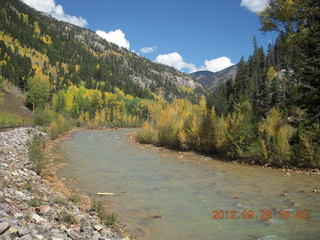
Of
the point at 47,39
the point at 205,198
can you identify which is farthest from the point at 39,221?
the point at 47,39

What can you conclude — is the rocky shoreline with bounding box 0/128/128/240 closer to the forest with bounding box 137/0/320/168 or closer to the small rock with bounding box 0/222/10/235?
the small rock with bounding box 0/222/10/235

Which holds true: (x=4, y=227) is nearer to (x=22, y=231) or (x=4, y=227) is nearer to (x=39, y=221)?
(x=22, y=231)

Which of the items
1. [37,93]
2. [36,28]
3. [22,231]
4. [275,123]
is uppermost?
[36,28]

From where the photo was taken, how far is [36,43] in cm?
14000

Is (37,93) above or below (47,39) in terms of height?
below

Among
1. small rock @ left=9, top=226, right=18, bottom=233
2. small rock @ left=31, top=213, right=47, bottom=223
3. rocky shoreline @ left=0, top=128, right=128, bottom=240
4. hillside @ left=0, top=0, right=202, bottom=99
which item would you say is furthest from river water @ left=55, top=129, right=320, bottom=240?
hillside @ left=0, top=0, right=202, bottom=99

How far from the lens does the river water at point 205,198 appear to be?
7.52 m

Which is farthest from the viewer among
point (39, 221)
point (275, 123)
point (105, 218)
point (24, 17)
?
point (24, 17)

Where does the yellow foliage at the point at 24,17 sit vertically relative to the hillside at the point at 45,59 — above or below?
above

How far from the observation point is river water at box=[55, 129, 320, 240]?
7.52 m

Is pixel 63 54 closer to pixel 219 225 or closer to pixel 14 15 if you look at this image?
pixel 14 15

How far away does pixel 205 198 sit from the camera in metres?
10.8
